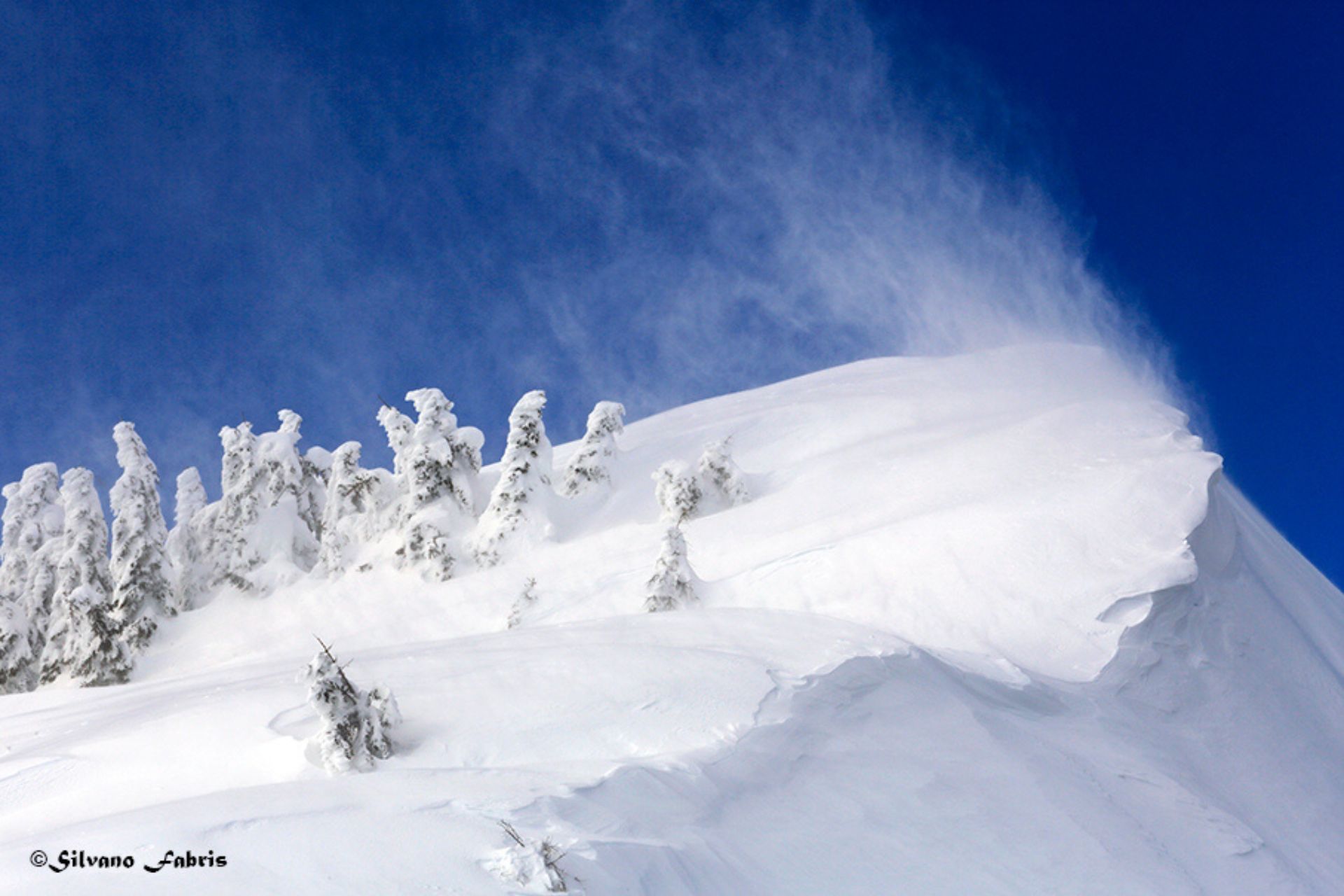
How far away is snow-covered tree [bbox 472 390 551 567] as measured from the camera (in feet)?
110

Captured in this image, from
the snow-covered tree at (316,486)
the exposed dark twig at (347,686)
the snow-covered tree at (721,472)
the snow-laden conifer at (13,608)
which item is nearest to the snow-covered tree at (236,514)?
the snow-covered tree at (316,486)

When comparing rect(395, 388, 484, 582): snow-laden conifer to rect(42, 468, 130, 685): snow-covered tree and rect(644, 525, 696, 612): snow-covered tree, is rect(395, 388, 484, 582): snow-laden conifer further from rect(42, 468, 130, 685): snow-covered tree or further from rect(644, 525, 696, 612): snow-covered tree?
rect(644, 525, 696, 612): snow-covered tree

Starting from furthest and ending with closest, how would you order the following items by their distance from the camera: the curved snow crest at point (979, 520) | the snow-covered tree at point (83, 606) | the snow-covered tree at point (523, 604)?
the snow-covered tree at point (83, 606) → the snow-covered tree at point (523, 604) → the curved snow crest at point (979, 520)

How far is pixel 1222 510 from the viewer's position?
19.3 meters

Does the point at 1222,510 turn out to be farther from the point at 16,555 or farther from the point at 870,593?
the point at 16,555

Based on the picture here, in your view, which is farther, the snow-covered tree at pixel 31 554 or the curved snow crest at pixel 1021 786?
the snow-covered tree at pixel 31 554

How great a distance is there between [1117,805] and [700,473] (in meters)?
23.1

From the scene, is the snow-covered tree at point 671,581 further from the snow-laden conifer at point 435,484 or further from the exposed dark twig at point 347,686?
the snow-laden conifer at point 435,484

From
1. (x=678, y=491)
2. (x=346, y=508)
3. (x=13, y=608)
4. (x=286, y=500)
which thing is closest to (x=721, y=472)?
(x=678, y=491)

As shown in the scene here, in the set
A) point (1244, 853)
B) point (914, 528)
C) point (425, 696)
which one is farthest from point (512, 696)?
point (914, 528)

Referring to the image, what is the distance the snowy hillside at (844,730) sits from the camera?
612 cm

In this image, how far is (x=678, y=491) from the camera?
32344 millimetres

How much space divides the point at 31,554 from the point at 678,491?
27.2 m

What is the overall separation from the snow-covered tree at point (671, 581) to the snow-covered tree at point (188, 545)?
26.6 metres
